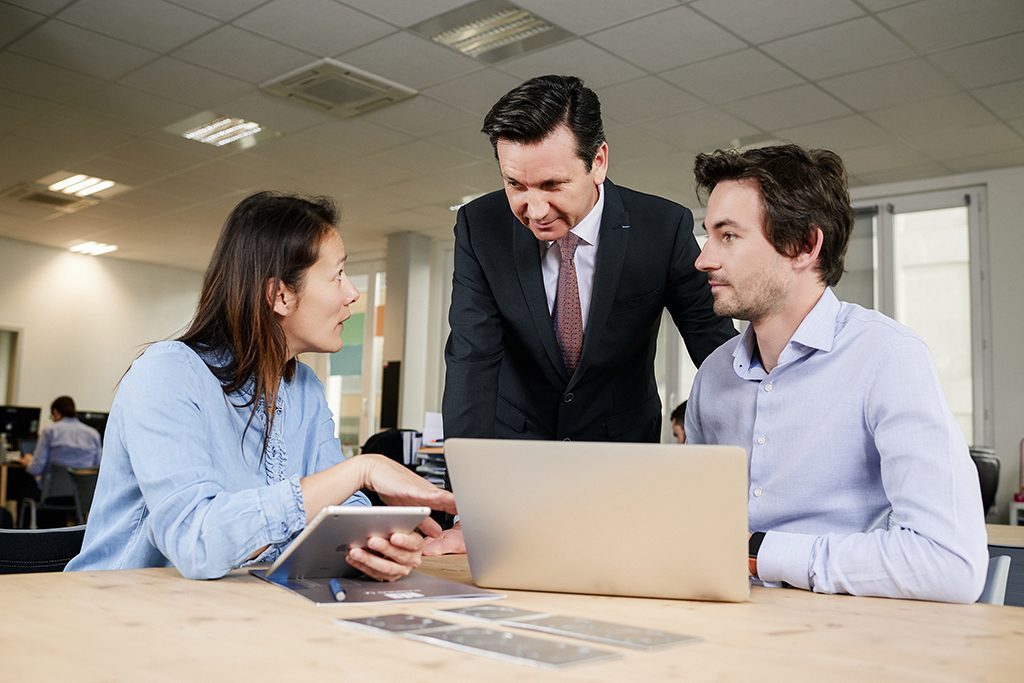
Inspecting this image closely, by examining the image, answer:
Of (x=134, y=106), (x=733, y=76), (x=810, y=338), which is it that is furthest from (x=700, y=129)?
(x=810, y=338)

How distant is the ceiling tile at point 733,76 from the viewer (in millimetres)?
4777

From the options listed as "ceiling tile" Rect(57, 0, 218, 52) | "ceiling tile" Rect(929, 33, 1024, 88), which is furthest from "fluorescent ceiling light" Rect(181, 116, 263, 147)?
"ceiling tile" Rect(929, 33, 1024, 88)

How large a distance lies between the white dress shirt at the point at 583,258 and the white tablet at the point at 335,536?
93 cm

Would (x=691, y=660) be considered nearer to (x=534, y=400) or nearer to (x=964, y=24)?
(x=534, y=400)

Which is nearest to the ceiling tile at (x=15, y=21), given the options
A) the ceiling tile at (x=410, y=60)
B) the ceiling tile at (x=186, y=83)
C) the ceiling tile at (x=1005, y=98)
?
the ceiling tile at (x=186, y=83)

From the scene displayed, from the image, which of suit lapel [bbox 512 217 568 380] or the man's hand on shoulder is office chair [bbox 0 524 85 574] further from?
suit lapel [bbox 512 217 568 380]

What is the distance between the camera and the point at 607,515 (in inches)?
43.6

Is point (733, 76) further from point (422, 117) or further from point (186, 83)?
point (186, 83)

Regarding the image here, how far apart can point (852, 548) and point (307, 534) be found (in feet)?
2.27

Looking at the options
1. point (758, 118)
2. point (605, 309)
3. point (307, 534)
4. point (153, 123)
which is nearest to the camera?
point (307, 534)

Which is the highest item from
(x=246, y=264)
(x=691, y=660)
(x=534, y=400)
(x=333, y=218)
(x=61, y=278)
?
(x=61, y=278)

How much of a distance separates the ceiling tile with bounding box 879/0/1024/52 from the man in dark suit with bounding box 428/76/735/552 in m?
2.75

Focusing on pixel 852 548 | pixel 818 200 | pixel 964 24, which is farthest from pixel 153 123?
pixel 852 548

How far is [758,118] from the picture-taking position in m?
5.57
